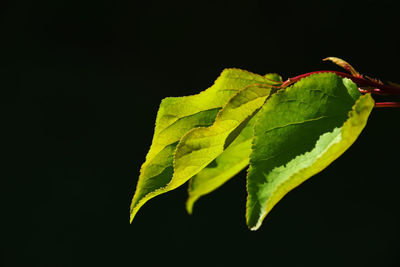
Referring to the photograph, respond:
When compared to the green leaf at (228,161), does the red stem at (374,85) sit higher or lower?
higher

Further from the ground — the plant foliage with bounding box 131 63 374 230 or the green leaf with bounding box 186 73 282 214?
the plant foliage with bounding box 131 63 374 230

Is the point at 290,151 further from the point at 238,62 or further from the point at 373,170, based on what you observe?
the point at 373,170

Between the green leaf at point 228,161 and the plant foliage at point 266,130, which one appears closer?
the plant foliage at point 266,130

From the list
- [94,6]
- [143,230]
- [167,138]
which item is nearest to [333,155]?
[167,138]

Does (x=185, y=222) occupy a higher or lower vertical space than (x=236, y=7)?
lower

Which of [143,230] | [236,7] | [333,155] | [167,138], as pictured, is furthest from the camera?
[236,7]
